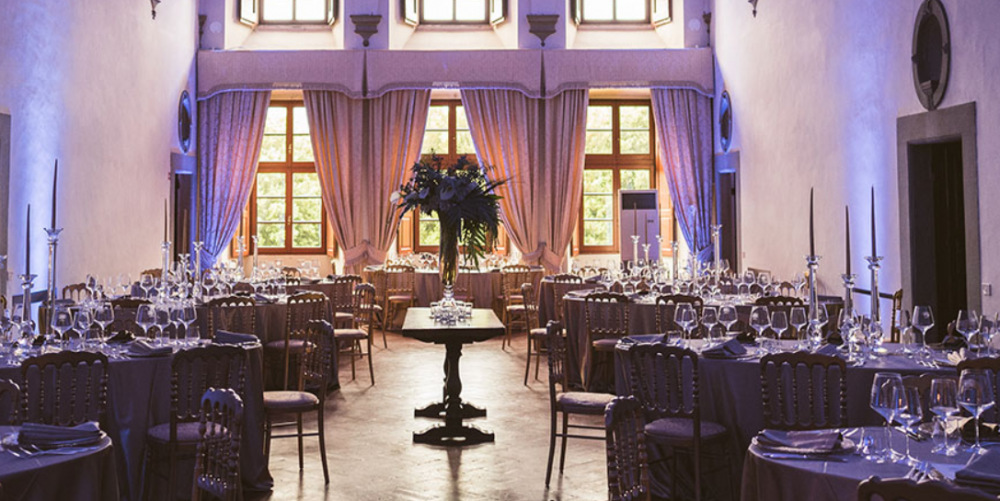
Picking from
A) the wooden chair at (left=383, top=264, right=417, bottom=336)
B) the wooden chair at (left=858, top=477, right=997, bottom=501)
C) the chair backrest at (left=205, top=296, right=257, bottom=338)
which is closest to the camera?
the wooden chair at (left=858, top=477, right=997, bottom=501)

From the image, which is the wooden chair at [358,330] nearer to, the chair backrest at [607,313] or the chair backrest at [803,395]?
the chair backrest at [607,313]

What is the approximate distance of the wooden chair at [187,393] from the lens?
4379 millimetres

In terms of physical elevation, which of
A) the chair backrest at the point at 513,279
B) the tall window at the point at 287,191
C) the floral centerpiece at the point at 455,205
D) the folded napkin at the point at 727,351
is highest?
the tall window at the point at 287,191

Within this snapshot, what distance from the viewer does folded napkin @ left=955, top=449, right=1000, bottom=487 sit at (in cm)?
238

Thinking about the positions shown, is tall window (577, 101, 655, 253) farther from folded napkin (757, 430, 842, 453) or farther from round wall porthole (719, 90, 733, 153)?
folded napkin (757, 430, 842, 453)

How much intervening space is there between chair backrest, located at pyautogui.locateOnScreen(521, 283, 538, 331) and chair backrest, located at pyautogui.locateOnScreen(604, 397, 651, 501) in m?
6.41

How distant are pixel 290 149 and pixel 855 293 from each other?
8949 millimetres

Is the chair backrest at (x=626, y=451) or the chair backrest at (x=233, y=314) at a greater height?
the chair backrest at (x=233, y=314)

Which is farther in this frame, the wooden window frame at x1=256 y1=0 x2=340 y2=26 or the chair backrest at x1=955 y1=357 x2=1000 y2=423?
the wooden window frame at x1=256 y1=0 x2=340 y2=26

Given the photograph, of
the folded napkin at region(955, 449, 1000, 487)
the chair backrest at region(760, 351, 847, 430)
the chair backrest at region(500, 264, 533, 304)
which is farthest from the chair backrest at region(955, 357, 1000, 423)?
the chair backrest at region(500, 264, 533, 304)

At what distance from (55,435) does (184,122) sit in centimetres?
1090

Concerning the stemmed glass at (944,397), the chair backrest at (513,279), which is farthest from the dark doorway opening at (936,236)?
the chair backrest at (513,279)

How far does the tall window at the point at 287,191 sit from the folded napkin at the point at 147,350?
31.7 ft

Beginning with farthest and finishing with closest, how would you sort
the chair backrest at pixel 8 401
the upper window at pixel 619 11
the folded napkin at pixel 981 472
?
the upper window at pixel 619 11
the chair backrest at pixel 8 401
the folded napkin at pixel 981 472
